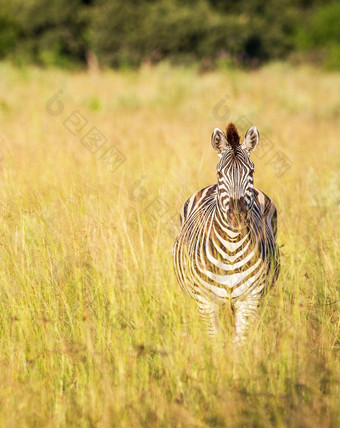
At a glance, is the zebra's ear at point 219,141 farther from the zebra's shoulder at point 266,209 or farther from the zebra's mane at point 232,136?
the zebra's shoulder at point 266,209

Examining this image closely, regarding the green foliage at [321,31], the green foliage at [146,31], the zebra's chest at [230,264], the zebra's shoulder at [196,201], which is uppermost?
the green foliage at [321,31]

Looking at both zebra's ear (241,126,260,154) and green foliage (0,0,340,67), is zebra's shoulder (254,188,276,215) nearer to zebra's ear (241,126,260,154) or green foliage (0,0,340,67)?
zebra's ear (241,126,260,154)

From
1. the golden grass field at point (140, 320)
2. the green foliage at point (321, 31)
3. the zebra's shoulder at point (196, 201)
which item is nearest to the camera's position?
the golden grass field at point (140, 320)

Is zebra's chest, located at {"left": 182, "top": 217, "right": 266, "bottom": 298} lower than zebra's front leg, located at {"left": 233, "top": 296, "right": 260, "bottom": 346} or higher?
higher

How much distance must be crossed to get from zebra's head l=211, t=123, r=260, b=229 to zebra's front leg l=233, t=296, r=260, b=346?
0.42 meters

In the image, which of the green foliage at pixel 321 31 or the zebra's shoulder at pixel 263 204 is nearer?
the zebra's shoulder at pixel 263 204

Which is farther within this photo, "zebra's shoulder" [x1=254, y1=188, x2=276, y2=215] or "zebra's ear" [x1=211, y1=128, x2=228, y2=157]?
"zebra's shoulder" [x1=254, y1=188, x2=276, y2=215]

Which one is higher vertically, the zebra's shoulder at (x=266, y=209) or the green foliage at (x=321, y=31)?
the green foliage at (x=321, y=31)

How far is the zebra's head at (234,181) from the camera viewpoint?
2.74 m

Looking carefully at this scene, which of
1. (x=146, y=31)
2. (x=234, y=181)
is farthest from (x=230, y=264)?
(x=146, y=31)

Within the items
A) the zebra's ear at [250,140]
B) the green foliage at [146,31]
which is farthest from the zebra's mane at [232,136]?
the green foliage at [146,31]

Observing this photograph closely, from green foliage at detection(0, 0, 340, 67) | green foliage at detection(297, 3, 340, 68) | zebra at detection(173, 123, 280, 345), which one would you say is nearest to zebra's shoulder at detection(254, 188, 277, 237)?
zebra at detection(173, 123, 280, 345)

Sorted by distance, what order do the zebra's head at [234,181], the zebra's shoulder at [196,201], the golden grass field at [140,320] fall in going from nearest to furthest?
the golden grass field at [140,320], the zebra's head at [234,181], the zebra's shoulder at [196,201]

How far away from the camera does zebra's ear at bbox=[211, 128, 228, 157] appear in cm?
288
